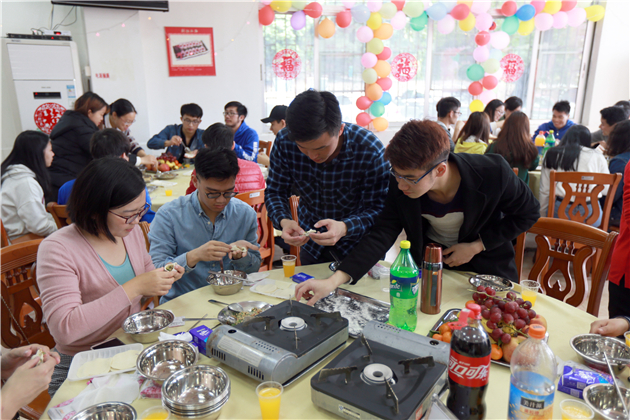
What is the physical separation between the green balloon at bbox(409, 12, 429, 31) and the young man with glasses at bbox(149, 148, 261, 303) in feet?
17.4

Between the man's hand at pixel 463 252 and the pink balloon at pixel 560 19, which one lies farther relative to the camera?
the pink balloon at pixel 560 19

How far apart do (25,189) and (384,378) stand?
112 inches

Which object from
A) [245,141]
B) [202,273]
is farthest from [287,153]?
[245,141]

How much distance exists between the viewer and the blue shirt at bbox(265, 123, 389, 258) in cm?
192

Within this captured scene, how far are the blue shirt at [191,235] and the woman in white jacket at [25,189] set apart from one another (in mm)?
1407

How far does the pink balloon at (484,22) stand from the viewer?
6180mm

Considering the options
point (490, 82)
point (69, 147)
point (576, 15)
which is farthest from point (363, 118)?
point (69, 147)

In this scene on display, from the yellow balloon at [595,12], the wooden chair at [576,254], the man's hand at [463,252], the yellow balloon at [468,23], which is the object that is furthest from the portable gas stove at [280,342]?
the yellow balloon at [595,12]

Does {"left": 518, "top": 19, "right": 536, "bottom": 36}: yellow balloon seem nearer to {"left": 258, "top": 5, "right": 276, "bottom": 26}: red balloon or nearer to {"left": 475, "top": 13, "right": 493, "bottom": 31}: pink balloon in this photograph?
{"left": 475, "top": 13, "right": 493, "bottom": 31}: pink balloon

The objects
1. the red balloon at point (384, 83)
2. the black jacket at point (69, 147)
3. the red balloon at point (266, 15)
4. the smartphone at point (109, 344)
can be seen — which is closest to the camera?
the smartphone at point (109, 344)

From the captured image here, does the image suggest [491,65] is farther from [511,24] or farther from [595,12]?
[595,12]

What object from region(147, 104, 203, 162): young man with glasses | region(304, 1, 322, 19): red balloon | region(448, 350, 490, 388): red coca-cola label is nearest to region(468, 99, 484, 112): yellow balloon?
region(304, 1, 322, 19): red balloon

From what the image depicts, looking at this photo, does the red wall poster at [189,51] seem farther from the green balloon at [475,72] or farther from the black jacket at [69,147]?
the green balloon at [475,72]

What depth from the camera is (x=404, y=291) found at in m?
1.30
